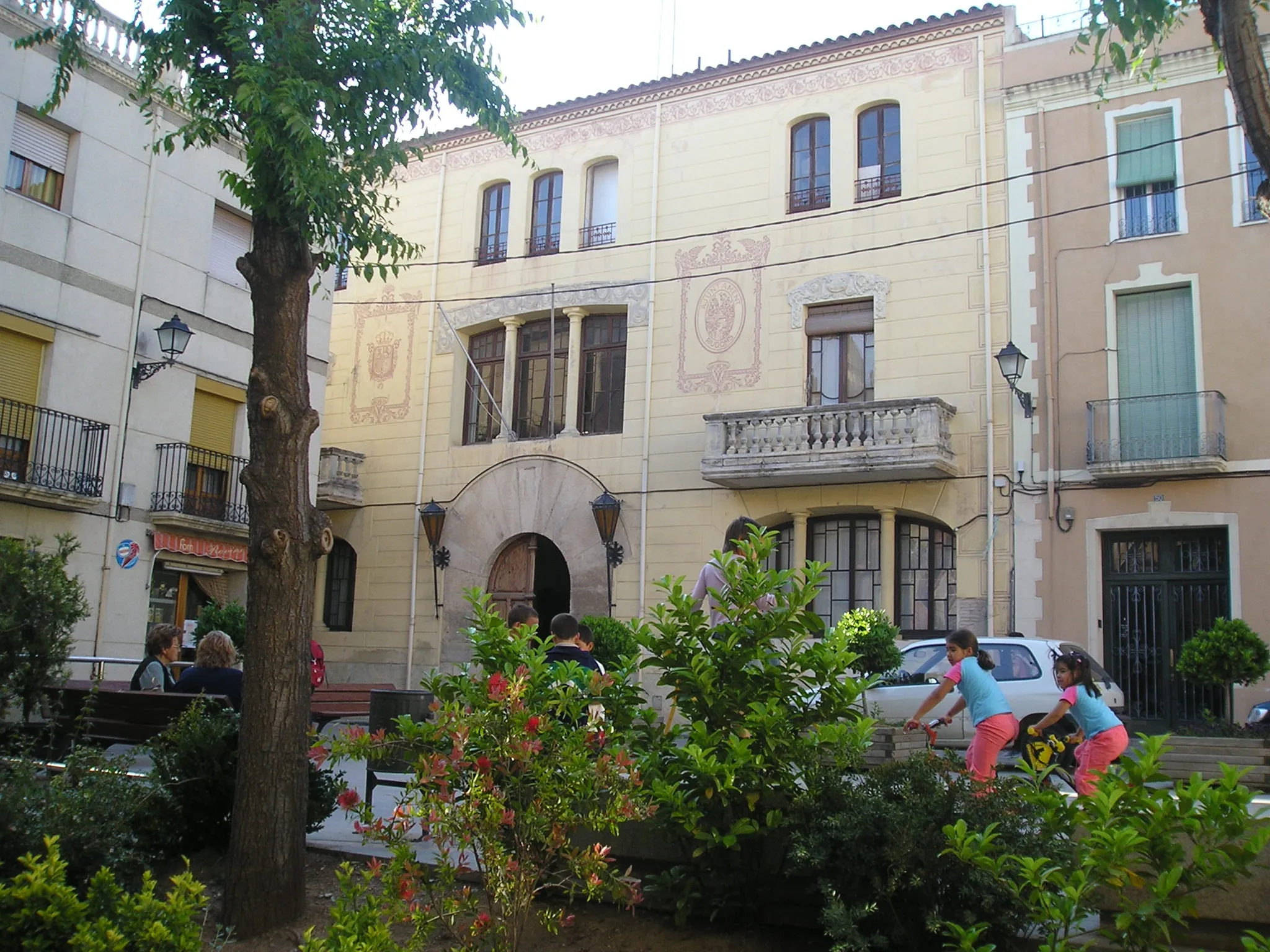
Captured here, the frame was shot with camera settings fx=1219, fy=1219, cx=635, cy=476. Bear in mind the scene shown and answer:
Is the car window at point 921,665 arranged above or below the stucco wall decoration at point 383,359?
below

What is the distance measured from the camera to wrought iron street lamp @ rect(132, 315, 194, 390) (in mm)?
18125

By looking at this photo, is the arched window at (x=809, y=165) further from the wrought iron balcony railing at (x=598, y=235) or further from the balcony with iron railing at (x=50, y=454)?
the balcony with iron railing at (x=50, y=454)

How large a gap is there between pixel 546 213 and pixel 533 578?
7484 millimetres

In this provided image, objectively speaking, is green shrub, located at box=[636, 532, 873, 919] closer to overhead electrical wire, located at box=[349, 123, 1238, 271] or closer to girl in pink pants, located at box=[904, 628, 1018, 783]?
girl in pink pants, located at box=[904, 628, 1018, 783]

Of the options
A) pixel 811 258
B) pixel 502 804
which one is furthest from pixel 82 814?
pixel 811 258

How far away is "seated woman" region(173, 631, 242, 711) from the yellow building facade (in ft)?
30.6

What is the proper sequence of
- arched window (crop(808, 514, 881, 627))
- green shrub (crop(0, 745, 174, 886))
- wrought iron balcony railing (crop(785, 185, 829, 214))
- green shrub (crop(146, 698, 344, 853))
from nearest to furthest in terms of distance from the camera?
green shrub (crop(0, 745, 174, 886)) → green shrub (crop(146, 698, 344, 853)) → arched window (crop(808, 514, 881, 627)) → wrought iron balcony railing (crop(785, 185, 829, 214))

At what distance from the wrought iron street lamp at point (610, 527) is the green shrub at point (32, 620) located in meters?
13.9

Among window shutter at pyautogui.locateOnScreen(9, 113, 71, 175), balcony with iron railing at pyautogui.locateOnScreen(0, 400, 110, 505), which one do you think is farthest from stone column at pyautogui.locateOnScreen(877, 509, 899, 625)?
window shutter at pyautogui.locateOnScreen(9, 113, 71, 175)

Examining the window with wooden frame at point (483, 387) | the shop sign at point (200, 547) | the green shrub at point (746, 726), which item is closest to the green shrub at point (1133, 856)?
the green shrub at point (746, 726)

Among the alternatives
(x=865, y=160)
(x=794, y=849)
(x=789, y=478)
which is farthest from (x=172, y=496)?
(x=794, y=849)

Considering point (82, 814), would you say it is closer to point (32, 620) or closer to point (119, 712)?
point (32, 620)

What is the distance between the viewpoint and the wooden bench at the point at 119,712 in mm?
8820

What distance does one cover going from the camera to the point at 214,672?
9594 millimetres
